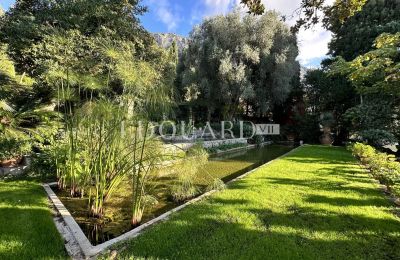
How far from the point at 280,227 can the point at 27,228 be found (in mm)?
3496

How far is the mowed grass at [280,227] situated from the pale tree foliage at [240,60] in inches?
560

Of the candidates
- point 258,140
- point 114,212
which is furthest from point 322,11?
point 258,140

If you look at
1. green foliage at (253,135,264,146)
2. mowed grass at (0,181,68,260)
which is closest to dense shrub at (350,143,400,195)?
mowed grass at (0,181,68,260)

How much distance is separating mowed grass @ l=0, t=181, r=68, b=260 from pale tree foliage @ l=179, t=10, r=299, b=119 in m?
15.5

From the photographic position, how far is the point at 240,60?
1967cm

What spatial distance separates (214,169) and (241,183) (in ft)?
10.0

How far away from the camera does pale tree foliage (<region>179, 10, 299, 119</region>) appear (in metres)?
19.4

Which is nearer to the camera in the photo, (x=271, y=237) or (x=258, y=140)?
(x=271, y=237)

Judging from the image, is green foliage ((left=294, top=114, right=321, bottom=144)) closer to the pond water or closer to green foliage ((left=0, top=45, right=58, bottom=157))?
the pond water

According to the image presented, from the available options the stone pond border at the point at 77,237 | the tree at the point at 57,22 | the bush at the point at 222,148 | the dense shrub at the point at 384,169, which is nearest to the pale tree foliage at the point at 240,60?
the bush at the point at 222,148

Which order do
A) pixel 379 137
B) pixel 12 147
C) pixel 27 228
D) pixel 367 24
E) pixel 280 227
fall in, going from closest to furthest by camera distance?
pixel 27 228, pixel 280 227, pixel 12 147, pixel 379 137, pixel 367 24

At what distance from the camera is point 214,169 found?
950 centimetres

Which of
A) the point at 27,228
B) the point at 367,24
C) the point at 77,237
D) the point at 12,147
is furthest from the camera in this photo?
the point at 367,24

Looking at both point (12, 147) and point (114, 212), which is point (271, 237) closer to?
point (114, 212)
